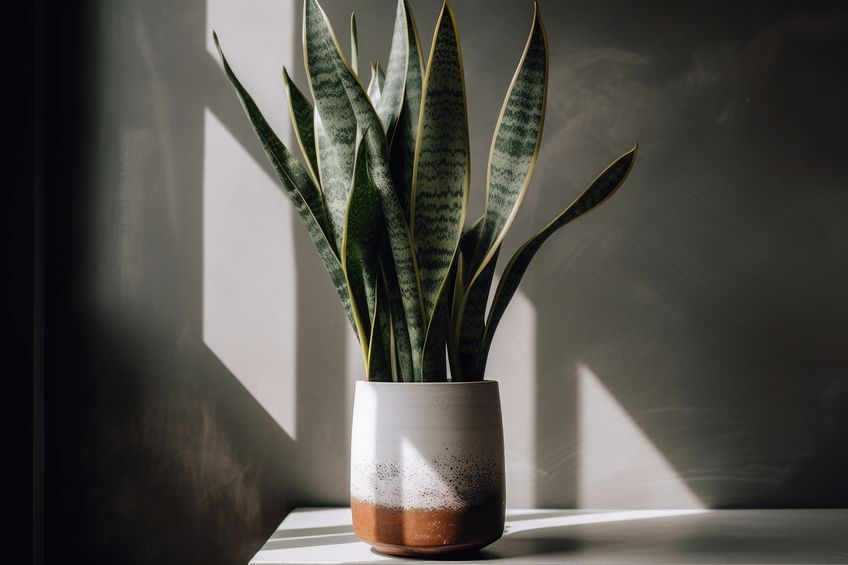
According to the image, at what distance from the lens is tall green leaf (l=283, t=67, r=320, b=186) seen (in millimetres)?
877

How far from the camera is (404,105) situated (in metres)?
0.83

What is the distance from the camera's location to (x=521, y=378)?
1107 mm

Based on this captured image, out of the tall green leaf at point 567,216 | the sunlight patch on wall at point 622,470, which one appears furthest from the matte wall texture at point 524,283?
the tall green leaf at point 567,216

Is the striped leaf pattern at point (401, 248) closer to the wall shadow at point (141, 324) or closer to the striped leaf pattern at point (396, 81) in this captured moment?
the striped leaf pattern at point (396, 81)

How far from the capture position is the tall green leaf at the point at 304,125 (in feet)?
2.88

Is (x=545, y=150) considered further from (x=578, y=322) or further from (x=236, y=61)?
(x=236, y=61)

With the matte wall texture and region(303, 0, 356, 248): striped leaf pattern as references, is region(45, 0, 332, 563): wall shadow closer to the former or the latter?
the matte wall texture

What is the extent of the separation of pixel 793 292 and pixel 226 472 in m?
0.90

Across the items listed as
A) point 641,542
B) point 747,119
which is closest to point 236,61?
point 747,119

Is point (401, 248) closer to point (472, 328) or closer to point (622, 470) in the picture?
point (472, 328)

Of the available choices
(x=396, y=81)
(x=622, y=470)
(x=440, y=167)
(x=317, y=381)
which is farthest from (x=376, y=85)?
(x=622, y=470)

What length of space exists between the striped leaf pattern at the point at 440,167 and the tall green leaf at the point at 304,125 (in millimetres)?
156

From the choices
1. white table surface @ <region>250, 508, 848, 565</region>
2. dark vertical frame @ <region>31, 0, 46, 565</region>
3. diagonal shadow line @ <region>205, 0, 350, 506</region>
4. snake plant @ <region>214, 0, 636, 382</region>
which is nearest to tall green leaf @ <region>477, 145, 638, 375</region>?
snake plant @ <region>214, 0, 636, 382</region>

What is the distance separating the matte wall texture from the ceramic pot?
314mm
